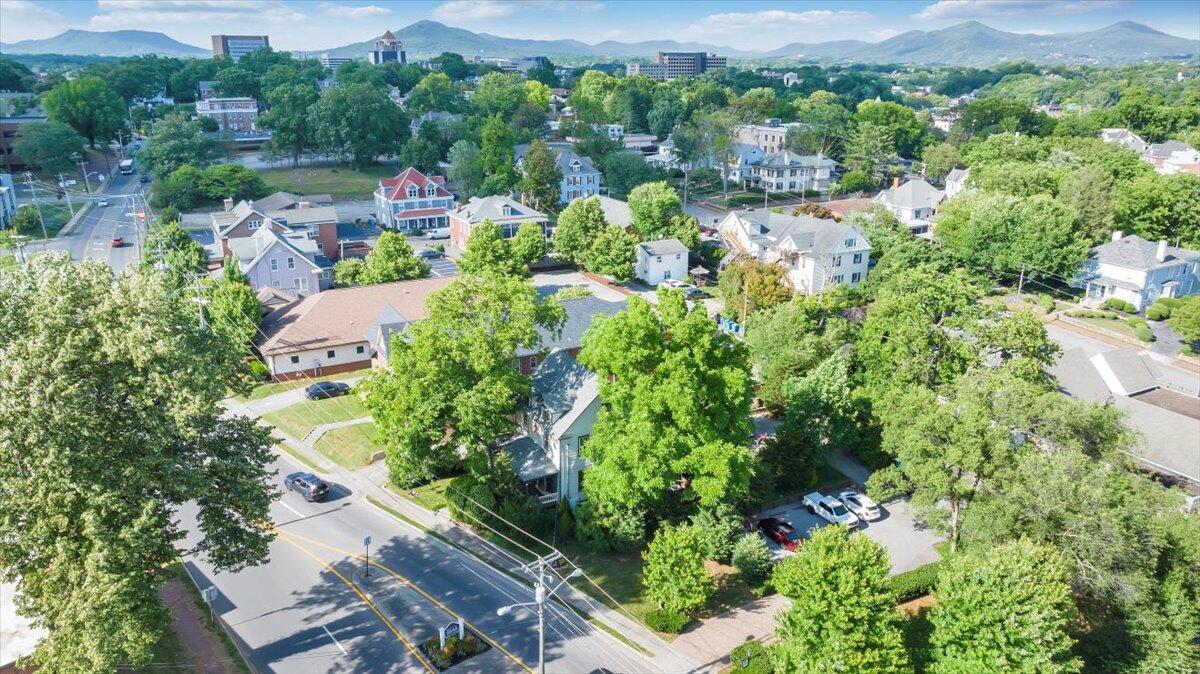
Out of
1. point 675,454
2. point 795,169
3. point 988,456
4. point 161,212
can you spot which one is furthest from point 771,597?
point 795,169

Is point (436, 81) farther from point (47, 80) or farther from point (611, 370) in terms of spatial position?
point (611, 370)

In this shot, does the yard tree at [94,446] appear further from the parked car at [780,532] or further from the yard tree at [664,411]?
the parked car at [780,532]

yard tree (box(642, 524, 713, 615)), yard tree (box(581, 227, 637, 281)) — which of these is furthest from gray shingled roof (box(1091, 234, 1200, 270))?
yard tree (box(642, 524, 713, 615))

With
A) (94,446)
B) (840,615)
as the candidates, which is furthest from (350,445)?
(840,615)

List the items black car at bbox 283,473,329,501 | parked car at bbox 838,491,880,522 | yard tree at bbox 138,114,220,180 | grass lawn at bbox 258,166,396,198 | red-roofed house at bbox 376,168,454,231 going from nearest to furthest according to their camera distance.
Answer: parked car at bbox 838,491,880,522 → black car at bbox 283,473,329,501 → red-roofed house at bbox 376,168,454,231 → yard tree at bbox 138,114,220,180 → grass lawn at bbox 258,166,396,198

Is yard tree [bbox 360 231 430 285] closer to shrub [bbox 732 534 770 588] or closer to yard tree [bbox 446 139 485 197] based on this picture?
yard tree [bbox 446 139 485 197]

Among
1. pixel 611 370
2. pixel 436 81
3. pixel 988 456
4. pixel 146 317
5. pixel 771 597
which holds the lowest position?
pixel 771 597

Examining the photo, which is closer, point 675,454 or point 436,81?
point 675,454
